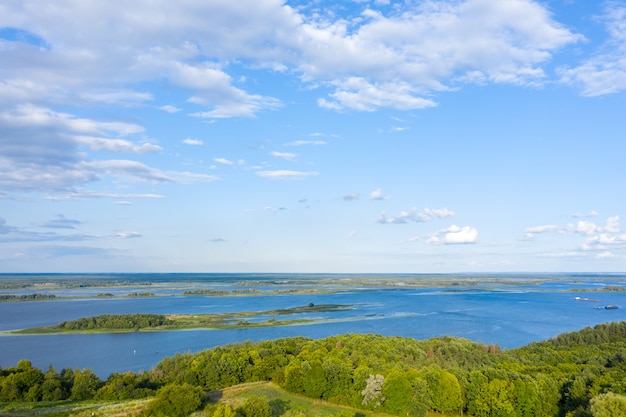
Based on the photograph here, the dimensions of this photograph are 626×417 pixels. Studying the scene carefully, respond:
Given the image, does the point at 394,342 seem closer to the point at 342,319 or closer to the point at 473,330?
the point at 473,330

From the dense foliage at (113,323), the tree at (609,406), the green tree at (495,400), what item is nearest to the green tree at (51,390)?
the green tree at (495,400)

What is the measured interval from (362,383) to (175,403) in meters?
15.6

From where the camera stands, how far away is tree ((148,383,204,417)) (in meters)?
30.7

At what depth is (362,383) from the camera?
3966 centimetres

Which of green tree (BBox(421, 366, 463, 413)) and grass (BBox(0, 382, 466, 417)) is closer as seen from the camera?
grass (BBox(0, 382, 466, 417))

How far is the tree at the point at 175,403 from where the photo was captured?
30.7 metres

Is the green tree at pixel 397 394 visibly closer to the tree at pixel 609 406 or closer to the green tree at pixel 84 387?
the tree at pixel 609 406

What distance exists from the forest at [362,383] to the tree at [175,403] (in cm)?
6

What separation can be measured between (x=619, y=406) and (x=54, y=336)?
304ft

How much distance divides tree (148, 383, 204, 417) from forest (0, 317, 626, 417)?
6cm

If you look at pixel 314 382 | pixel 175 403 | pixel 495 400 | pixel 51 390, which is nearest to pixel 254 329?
pixel 51 390

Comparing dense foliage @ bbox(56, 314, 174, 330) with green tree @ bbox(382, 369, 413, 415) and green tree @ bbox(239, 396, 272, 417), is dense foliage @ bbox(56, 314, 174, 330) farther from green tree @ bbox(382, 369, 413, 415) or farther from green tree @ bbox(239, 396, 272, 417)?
green tree @ bbox(239, 396, 272, 417)

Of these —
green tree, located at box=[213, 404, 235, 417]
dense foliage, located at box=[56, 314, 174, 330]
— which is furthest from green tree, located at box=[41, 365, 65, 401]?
dense foliage, located at box=[56, 314, 174, 330]

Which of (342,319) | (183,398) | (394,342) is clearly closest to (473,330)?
(342,319)
